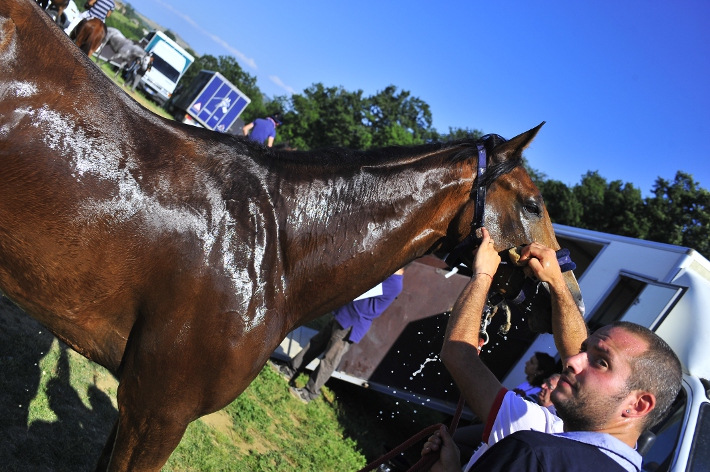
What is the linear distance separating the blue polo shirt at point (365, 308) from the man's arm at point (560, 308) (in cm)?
417

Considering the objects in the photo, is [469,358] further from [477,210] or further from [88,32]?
[88,32]

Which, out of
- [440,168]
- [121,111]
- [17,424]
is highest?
[440,168]

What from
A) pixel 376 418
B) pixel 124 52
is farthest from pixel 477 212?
pixel 124 52

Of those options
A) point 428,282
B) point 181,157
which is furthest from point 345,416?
point 181,157

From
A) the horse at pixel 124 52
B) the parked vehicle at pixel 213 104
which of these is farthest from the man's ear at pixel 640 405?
the horse at pixel 124 52

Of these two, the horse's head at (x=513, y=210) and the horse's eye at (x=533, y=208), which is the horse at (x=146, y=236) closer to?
the horse's head at (x=513, y=210)

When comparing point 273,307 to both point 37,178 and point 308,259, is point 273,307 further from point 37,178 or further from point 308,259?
point 37,178

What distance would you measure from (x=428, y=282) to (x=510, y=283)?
484cm

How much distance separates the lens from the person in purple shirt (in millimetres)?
7086

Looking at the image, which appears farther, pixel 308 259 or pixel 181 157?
pixel 308 259

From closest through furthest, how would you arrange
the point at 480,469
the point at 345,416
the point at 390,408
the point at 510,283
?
1. the point at 480,469
2. the point at 510,283
3. the point at 345,416
4. the point at 390,408

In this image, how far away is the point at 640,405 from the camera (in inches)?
77.2

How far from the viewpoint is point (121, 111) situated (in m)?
2.65

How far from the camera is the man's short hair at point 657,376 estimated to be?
197 cm
